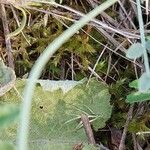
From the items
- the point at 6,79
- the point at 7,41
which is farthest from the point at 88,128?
the point at 7,41

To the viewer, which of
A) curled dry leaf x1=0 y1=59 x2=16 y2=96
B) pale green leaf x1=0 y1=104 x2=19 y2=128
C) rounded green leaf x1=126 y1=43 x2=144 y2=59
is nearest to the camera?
pale green leaf x1=0 y1=104 x2=19 y2=128

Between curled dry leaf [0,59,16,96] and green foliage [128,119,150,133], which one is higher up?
curled dry leaf [0,59,16,96]

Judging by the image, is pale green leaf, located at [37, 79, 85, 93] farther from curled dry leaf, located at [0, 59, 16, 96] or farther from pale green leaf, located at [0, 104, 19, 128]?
pale green leaf, located at [0, 104, 19, 128]

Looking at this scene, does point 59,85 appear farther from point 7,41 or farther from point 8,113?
point 8,113

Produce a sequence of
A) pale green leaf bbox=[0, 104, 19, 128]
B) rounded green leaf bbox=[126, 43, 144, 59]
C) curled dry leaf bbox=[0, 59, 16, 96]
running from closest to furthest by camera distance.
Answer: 1. pale green leaf bbox=[0, 104, 19, 128]
2. rounded green leaf bbox=[126, 43, 144, 59]
3. curled dry leaf bbox=[0, 59, 16, 96]

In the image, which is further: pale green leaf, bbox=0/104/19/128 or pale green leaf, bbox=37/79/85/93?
pale green leaf, bbox=37/79/85/93

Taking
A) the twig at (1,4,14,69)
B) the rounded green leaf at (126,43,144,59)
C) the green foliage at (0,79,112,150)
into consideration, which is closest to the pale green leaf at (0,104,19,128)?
the rounded green leaf at (126,43,144,59)

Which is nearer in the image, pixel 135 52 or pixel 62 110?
pixel 135 52

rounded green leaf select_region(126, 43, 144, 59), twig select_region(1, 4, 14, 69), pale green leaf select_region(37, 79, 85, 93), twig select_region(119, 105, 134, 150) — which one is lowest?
twig select_region(119, 105, 134, 150)
